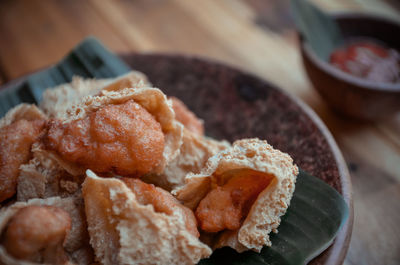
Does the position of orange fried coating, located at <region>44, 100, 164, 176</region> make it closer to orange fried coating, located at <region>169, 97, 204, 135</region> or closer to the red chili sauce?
orange fried coating, located at <region>169, 97, 204, 135</region>

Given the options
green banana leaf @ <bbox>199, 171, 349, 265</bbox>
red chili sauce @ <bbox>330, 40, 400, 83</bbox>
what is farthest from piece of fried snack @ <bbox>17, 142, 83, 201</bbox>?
red chili sauce @ <bbox>330, 40, 400, 83</bbox>

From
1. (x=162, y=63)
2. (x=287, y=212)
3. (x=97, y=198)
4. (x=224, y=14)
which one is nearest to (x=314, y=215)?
(x=287, y=212)

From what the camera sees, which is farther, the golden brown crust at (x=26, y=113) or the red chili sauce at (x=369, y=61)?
the red chili sauce at (x=369, y=61)

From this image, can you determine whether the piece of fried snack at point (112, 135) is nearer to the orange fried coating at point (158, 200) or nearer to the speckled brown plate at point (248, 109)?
the orange fried coating at point (158, 200)

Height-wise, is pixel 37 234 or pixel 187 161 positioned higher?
pixel 37 234

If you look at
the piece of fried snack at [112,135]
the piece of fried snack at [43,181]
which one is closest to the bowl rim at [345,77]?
the piece of fried snack at [112,135]

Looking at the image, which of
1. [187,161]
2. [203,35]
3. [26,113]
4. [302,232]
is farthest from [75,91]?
[203,35]

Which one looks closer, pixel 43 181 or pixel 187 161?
pixel 43 181

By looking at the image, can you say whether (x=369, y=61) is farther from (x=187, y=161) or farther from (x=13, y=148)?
(x=13, y=148)
